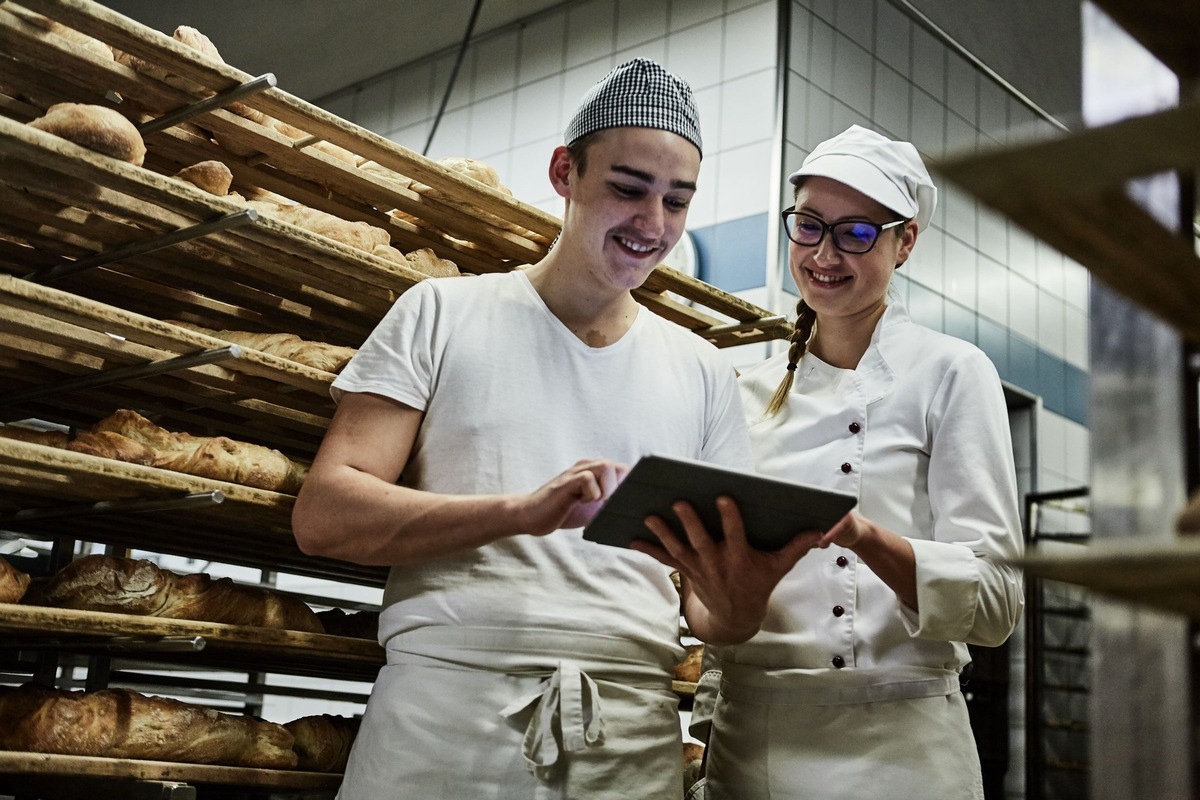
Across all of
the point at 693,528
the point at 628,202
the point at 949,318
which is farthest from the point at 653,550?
the point at 949,318

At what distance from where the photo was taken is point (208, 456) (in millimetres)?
2088

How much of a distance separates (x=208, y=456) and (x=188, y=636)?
1.06 feet

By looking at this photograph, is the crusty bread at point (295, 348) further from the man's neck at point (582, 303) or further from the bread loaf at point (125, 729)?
the bread loaf at point (125, 729)

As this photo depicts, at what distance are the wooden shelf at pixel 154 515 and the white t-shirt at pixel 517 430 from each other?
39 cm

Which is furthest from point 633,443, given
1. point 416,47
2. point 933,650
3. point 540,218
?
point 416,47

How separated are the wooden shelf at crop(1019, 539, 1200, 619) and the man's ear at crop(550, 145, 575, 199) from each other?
1386 mm

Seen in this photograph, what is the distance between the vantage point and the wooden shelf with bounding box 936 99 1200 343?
0.63 m

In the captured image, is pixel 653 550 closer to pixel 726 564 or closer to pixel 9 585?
pixel 726 564

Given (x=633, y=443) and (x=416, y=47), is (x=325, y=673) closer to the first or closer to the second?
(x=633, y=443)

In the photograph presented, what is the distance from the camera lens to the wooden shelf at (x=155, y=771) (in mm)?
1797

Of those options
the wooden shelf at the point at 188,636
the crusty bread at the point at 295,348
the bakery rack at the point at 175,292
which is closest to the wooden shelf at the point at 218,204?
the bakery rack at the point at 175,292

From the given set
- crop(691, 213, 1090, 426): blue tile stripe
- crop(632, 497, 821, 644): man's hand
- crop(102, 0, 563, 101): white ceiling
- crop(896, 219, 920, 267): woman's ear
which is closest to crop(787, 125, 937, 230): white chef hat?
crop(896, 219, 920, 267): woman's ear

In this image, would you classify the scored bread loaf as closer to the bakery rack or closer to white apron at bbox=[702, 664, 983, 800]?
the bakery rack

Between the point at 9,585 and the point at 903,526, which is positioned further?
the point at 9,585
